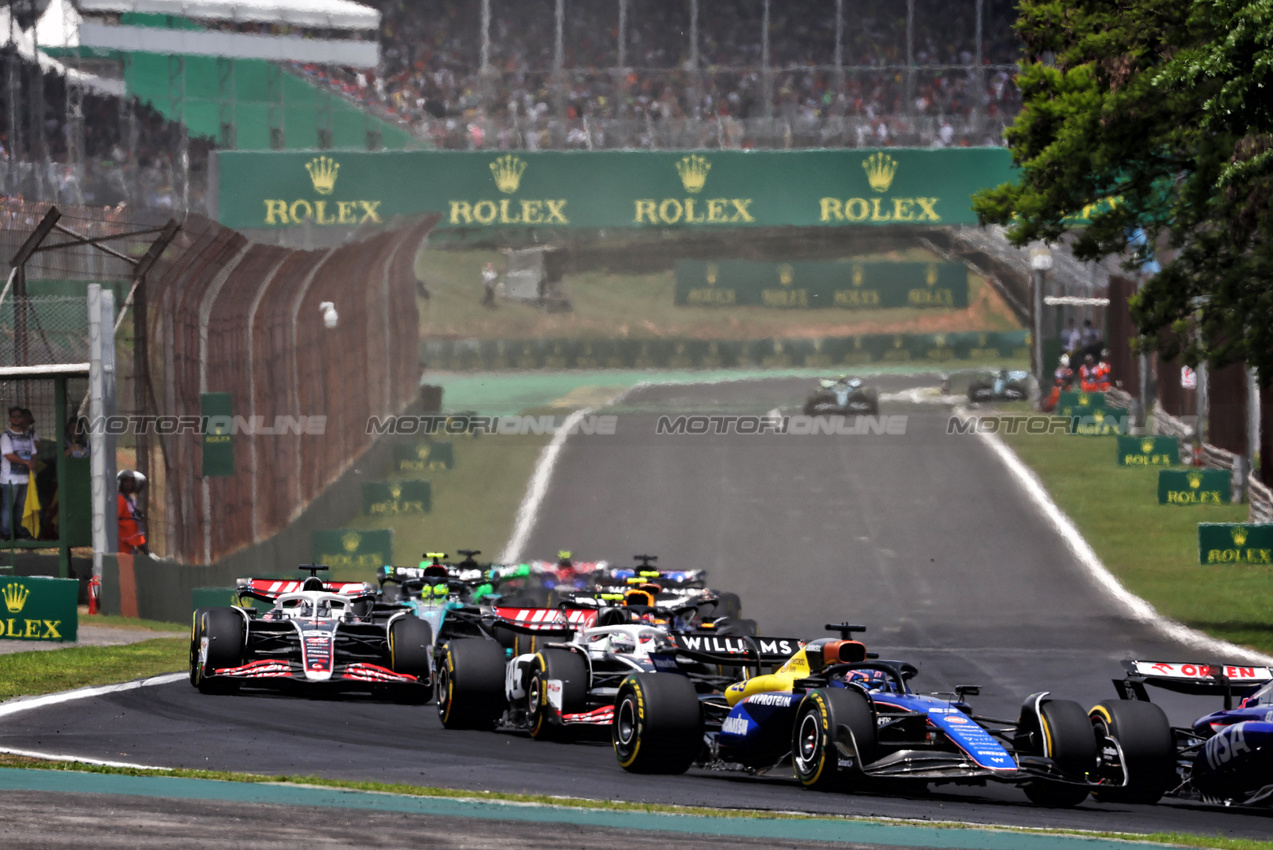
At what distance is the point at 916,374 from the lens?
3866 cm

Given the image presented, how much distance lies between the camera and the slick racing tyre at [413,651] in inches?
551

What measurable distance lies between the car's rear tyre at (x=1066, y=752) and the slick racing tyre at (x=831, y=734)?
1.02 meters

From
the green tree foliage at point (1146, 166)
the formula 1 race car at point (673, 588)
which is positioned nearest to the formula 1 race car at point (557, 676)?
the formula 1 race car at point (673, 588)

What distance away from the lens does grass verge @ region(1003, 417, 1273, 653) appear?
2353 centimetres

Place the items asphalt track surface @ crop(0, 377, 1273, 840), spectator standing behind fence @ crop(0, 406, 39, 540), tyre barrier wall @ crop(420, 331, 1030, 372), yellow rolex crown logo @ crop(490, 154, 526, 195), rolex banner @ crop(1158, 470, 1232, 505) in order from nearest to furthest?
asphalt track surface @ crop(0, 377, 1273, 840)
spectator standing behind fence @ crop(0, 406, 39, 540)
rolex banner @ crop(1158, 470, 1232, 505)
yellow rolex crown logo @ crop(490, 154, 526, 195)
tyre barrier wall @ crop(420, 331, 1030, 372)

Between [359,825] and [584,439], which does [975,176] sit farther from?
[359,825]

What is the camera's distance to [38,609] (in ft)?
57.1

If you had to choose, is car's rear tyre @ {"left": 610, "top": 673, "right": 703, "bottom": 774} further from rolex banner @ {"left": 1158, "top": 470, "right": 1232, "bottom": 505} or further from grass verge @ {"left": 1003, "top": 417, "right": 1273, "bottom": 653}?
rolex banner @ {"left": 1158, "top": 470, "right": 1232, "bottom": 505}

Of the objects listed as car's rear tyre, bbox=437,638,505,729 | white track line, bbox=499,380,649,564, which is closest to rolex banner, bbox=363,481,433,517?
white track line, bbox=499,380,649,564

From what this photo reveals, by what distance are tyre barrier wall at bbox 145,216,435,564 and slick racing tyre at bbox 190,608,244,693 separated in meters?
7.52

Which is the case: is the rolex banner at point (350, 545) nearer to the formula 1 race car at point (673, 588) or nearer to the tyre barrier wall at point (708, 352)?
the formula 1 race car at point (673, 588)

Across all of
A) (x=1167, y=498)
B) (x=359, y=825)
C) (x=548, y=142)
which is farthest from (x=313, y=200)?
(x=359, y=825)

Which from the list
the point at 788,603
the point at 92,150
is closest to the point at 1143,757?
the point at 788,603

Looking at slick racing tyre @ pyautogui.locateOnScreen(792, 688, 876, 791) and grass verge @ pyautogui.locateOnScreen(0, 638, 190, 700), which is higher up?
slick racing tyre @ pyautogui.locateOnScreen(792, 688, 876, 791)
